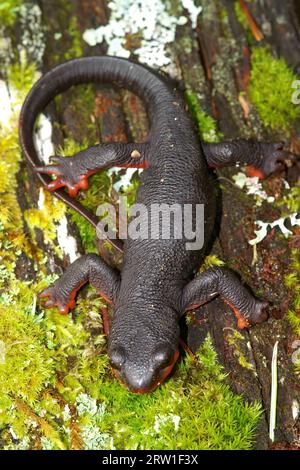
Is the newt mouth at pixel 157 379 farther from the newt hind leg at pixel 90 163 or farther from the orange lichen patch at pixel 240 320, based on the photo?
the newt hind leg at pixel 90 163

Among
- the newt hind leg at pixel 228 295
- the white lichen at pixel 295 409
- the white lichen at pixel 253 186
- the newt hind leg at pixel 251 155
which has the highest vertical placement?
the newt hind leg at pixel 251 155

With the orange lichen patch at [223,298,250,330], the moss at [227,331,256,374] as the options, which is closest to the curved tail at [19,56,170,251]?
the orange lichen patch at [223,298,250,330]

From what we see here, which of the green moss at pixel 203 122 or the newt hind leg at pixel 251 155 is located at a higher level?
the green moss at pixel 203 122

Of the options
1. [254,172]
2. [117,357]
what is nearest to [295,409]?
[117,357]

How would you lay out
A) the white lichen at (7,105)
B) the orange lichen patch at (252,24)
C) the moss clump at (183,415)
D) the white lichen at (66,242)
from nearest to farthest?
the moss clump at (183,415) < the white lichen at (66,242) < the white lichen at (7,105) < the orange lichen patch at (252,24)

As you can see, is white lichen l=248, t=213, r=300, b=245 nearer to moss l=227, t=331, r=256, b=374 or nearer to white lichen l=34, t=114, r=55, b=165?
moss l=227, t=331, r=256, b=374

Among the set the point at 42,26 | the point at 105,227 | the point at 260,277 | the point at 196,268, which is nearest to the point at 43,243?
the point at 105,227

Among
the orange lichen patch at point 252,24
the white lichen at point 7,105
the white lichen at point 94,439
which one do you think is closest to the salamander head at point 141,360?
the white lichen at point 94,439
